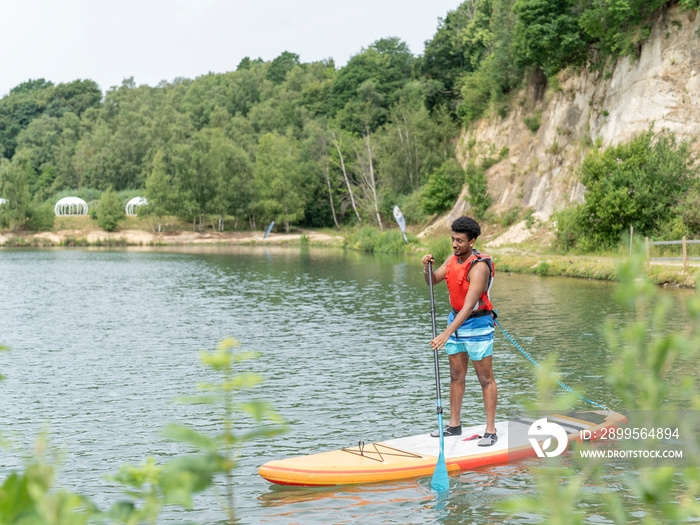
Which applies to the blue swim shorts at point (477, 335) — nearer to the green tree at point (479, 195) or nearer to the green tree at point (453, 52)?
the green tree at point (479, 195)

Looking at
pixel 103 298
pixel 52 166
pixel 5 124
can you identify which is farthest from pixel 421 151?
pixel 5 124

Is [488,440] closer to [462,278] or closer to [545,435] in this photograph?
[545,435]

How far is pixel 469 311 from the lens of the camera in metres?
8.02

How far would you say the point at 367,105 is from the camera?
8306 cm

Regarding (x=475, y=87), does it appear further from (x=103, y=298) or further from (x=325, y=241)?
(x=103, y=298)

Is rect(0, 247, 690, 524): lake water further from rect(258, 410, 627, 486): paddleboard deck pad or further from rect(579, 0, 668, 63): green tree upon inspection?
rect(579, 0, 668, 63): green tree

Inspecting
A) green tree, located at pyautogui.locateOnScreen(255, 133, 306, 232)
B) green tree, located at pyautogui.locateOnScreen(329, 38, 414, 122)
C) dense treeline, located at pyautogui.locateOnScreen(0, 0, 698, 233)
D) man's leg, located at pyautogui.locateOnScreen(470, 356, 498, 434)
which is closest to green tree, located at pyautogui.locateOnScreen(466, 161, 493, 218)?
dense treeline, located at pyautogui.locateOnScreen(0, 0, 698, 233)

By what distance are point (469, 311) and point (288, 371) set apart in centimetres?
720

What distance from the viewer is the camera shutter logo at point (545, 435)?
868cm

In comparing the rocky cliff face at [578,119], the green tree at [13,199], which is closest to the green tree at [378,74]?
the rocky cliff face at [578,119]

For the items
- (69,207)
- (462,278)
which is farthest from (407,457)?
(69,207)

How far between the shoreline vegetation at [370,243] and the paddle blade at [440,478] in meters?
2.86

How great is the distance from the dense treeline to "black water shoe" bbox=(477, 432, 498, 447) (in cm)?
3060

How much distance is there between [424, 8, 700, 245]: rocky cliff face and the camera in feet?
112
